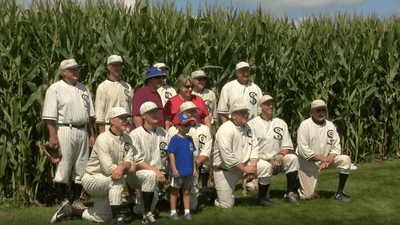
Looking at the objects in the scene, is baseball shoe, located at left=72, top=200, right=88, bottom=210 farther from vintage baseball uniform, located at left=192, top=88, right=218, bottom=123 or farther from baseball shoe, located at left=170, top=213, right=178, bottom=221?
vintage baseball uniform, located at left=192, top=88, right=218, bottom=123

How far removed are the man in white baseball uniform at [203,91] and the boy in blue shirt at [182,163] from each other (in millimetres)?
1577

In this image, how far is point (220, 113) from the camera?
9023 millimetres

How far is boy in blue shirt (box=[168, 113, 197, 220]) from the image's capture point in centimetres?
713

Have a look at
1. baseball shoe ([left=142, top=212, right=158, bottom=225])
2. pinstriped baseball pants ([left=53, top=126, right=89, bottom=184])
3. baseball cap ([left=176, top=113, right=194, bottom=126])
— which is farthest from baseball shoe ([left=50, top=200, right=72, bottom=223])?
baseball cap ([left=176, top=113, right=194, bottom=126])

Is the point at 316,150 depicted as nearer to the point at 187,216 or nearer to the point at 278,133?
the point at 278,133

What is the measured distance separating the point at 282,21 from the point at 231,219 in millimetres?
6387

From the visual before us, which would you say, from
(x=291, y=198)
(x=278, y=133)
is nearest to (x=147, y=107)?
(x=278, y=133)

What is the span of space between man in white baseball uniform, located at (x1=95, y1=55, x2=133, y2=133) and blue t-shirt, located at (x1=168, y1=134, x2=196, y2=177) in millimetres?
1313

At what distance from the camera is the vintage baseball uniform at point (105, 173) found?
6.77m

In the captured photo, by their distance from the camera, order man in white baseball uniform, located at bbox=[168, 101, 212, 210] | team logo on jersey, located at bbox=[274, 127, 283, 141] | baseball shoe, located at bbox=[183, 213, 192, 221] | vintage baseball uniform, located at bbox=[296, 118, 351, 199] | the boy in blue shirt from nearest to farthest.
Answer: baseball shoe, located at bbox=[183, 213, 192, 221]
the boy in blue shirt
man in white baseball uniform, located at bbox=[168, 101, 212, 210]
team logo on jersey, located at bbox=[274, 127, 283, 141]
vintage baseball uniform, located at bbox=[296, 118, 351, 199]

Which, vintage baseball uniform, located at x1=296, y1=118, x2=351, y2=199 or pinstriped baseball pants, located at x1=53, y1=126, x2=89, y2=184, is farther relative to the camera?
vintage baseball uniform, located at x1=296, y1=118, x2=351, y2=199

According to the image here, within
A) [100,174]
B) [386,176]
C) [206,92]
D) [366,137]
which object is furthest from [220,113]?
[366,137]

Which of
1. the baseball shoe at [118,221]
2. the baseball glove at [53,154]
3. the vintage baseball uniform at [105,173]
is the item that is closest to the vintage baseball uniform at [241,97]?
the vintage baseball uniform at [105,173]

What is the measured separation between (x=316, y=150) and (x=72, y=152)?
395 cm
